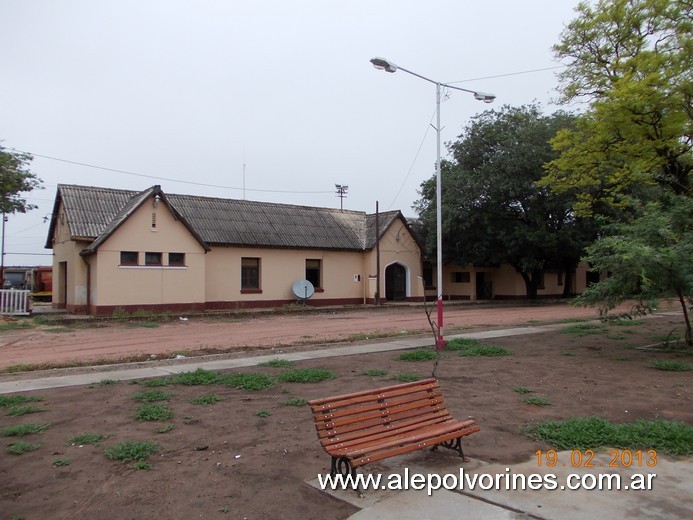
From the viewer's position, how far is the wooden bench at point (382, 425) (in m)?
5.04

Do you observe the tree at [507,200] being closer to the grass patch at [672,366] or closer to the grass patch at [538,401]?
the grass patch at [672,366]

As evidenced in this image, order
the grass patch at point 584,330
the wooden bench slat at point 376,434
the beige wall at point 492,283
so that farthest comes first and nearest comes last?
1. the beige wall at point 492,283
2. the grass patch at point 584,330
3. the wooden bench slat at point 376,434

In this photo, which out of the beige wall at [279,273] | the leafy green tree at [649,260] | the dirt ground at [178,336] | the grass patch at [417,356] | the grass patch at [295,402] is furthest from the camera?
the beige wall at [279,273]

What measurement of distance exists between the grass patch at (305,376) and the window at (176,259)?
1935 cm

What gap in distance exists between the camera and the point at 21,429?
6.84 m

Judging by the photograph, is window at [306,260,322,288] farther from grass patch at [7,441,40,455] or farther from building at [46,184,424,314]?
grass patch at [7,441,40,455]

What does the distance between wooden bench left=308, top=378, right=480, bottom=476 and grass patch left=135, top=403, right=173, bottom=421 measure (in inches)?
120

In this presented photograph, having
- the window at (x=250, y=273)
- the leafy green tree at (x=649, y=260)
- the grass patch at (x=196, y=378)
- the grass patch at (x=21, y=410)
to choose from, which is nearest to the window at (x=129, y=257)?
the window at (x=250, y=273)

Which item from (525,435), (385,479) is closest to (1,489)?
(385,479)

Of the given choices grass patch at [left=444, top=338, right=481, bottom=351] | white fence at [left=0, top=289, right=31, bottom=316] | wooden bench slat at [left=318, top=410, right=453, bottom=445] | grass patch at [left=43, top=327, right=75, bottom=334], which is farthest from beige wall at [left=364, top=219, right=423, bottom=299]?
wooden bench slat at [left=318, top=410, right=453, bottom=445]

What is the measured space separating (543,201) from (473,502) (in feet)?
105

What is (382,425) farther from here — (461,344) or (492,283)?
(492,283)

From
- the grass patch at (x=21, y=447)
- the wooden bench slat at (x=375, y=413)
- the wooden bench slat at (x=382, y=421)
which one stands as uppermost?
the wooden bench slat at (x=375, y=413)

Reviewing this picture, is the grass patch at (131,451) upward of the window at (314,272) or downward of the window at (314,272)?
downward
